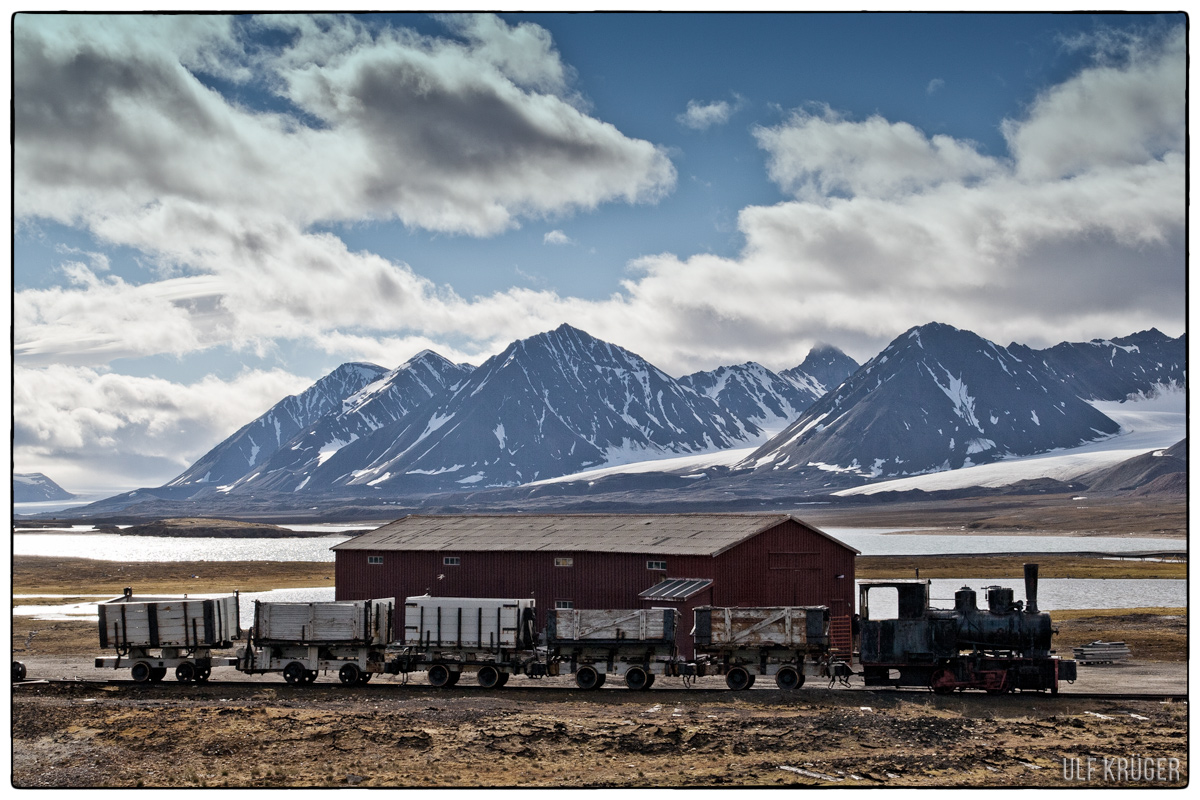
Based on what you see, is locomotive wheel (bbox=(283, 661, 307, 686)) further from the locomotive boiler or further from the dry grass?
the dry grass

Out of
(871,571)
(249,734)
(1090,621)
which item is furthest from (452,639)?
(871,571)

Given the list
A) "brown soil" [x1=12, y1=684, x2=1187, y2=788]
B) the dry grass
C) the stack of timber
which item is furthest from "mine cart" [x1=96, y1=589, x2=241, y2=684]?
the dry grass

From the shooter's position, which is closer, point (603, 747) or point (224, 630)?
point (603, 747)

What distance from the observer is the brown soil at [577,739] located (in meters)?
29.0

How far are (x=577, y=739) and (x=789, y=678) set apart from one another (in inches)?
500

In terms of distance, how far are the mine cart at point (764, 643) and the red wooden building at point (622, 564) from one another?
16.2 feet

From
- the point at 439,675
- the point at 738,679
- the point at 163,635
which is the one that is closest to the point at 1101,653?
the point at 738,679

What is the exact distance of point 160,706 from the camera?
37969 millimetres

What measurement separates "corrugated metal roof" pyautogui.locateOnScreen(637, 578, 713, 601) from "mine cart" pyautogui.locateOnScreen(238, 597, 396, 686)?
37.4ft

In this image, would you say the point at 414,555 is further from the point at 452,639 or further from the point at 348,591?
the point at 452,639

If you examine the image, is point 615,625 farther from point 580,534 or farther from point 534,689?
point 580,534

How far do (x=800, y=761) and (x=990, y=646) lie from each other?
14337 mm

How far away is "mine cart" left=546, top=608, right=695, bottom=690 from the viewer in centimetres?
4319

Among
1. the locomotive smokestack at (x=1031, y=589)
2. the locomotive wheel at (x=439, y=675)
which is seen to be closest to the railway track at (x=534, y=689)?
the locomotive wheel at (x=439, y=675)
